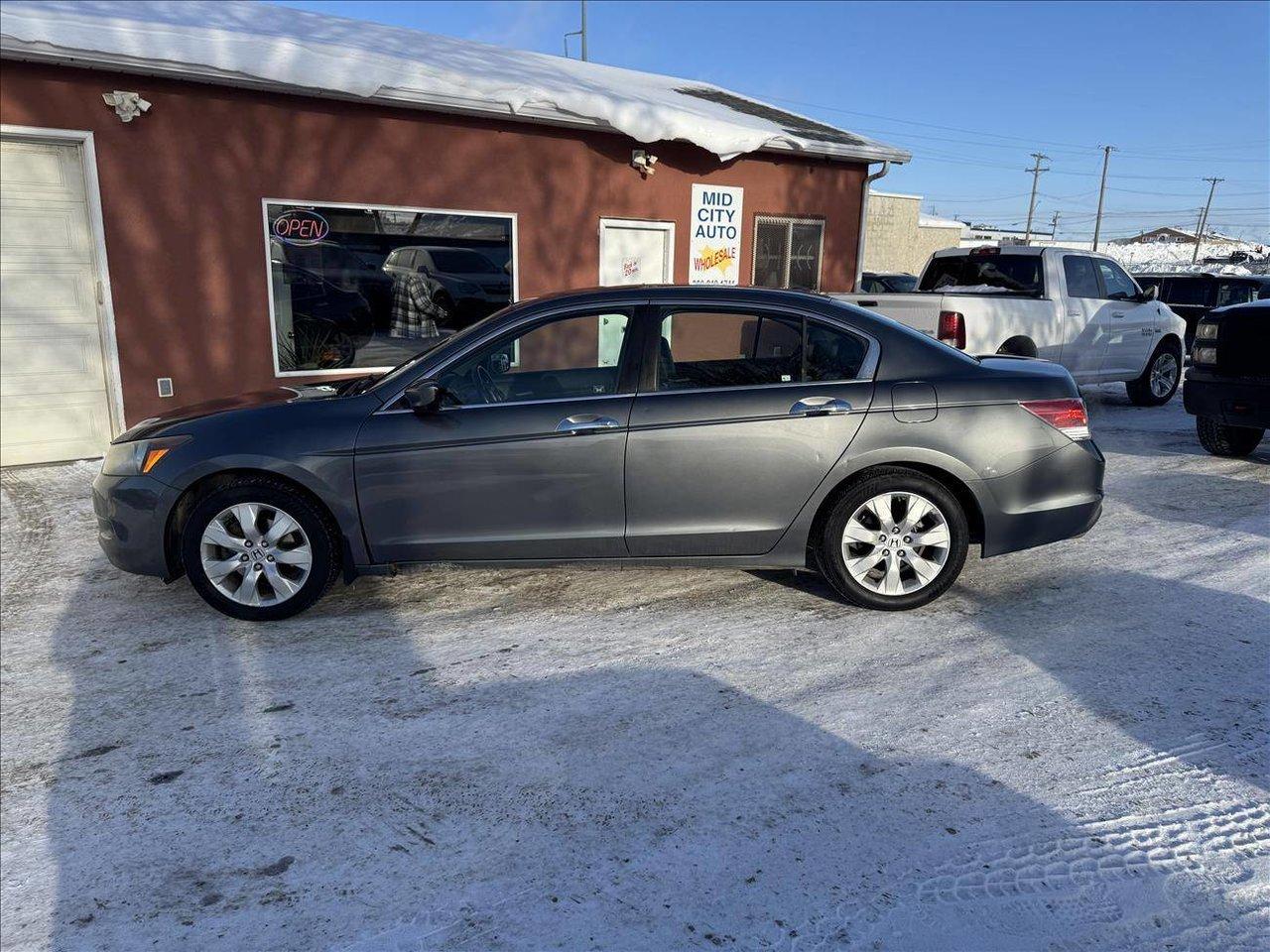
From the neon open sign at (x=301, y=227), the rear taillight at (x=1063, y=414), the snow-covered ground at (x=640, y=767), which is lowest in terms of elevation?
the snow-covered ground at (x=640, y=767)

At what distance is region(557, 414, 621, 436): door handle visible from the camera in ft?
14.3

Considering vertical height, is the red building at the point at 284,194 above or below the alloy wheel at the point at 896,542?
above

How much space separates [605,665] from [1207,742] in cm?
241

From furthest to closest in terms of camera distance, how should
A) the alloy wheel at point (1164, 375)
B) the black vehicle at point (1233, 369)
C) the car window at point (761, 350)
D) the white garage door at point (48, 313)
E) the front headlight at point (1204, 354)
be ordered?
1. the alloy wheel at point (1164, 375)
2. the front headlight at point (1204, 354)
3. the white garage door at point (48, 313)
4. the black vehicle at point (1233, 369)
5. the car window at point (761, 350)

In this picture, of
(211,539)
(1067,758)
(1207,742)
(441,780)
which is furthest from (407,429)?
(1207,742)

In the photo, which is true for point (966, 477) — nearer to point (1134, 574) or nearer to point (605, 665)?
point (1134, 574)

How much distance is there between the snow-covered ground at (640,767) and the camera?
253 centimetres

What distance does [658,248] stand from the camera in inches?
449

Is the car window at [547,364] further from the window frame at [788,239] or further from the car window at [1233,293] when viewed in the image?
the car window at [1233,293]

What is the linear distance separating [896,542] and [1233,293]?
17.2 m

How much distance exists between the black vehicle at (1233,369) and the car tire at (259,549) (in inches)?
287

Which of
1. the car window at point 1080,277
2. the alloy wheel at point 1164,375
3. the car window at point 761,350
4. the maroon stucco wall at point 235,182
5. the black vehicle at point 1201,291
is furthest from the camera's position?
the black vehicle at point 1201,291

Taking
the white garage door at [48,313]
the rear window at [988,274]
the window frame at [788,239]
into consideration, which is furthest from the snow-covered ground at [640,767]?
the window frame at [788,239]

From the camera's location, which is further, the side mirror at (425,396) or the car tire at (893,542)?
the car tire at (893,542)
